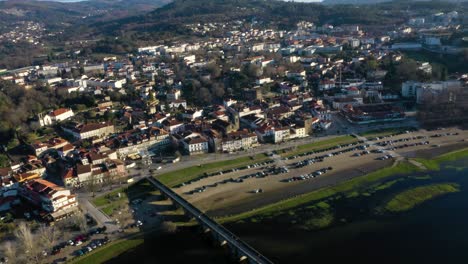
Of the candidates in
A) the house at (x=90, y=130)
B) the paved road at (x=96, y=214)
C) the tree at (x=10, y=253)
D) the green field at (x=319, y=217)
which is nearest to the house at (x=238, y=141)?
the green field at (x=319, y=217)

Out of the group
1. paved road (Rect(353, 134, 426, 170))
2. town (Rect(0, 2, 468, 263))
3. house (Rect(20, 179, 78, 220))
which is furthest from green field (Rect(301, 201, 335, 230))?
house (Rect(20, 179, 78, 220))

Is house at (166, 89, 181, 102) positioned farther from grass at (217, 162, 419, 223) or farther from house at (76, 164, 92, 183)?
grass at (217, 162, 419, 223)

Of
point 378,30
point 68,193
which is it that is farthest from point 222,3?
point 68,193

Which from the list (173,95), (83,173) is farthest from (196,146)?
(173,95)

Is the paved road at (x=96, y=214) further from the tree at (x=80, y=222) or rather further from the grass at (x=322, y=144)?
the grass at (x=322, y=144)

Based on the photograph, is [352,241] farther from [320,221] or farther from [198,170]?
[198,170]
